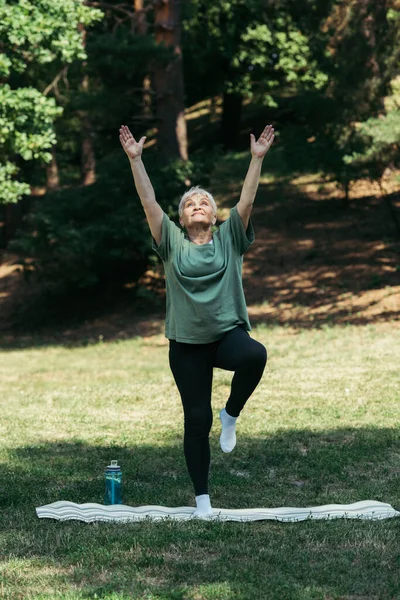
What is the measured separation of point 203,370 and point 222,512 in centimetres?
100

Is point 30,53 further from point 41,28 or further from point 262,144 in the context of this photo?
point 262,144

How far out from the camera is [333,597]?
4512 millimetres

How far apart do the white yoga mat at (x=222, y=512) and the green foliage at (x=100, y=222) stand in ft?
45.4

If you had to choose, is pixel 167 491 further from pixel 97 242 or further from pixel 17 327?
pixel 17 327

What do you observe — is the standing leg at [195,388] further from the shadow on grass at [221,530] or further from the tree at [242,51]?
the tree at [242,51]

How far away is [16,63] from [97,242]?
4571 mm

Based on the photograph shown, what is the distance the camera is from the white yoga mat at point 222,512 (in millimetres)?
6039

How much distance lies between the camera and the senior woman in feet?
18.9

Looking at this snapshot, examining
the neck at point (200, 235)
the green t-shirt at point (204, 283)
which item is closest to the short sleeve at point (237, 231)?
the green t-shirt at point (204, 283)

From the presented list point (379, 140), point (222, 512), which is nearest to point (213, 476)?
point (222, 512)

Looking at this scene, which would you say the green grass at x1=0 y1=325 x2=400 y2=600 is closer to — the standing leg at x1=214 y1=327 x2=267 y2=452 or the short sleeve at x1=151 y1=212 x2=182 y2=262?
the standing leg at x1=214 y1=327 x2=267 y2=452

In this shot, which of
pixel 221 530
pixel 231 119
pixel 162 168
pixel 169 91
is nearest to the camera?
pixel 221 530

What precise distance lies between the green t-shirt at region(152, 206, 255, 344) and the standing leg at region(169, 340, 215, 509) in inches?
4.7

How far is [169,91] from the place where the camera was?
21844mm
